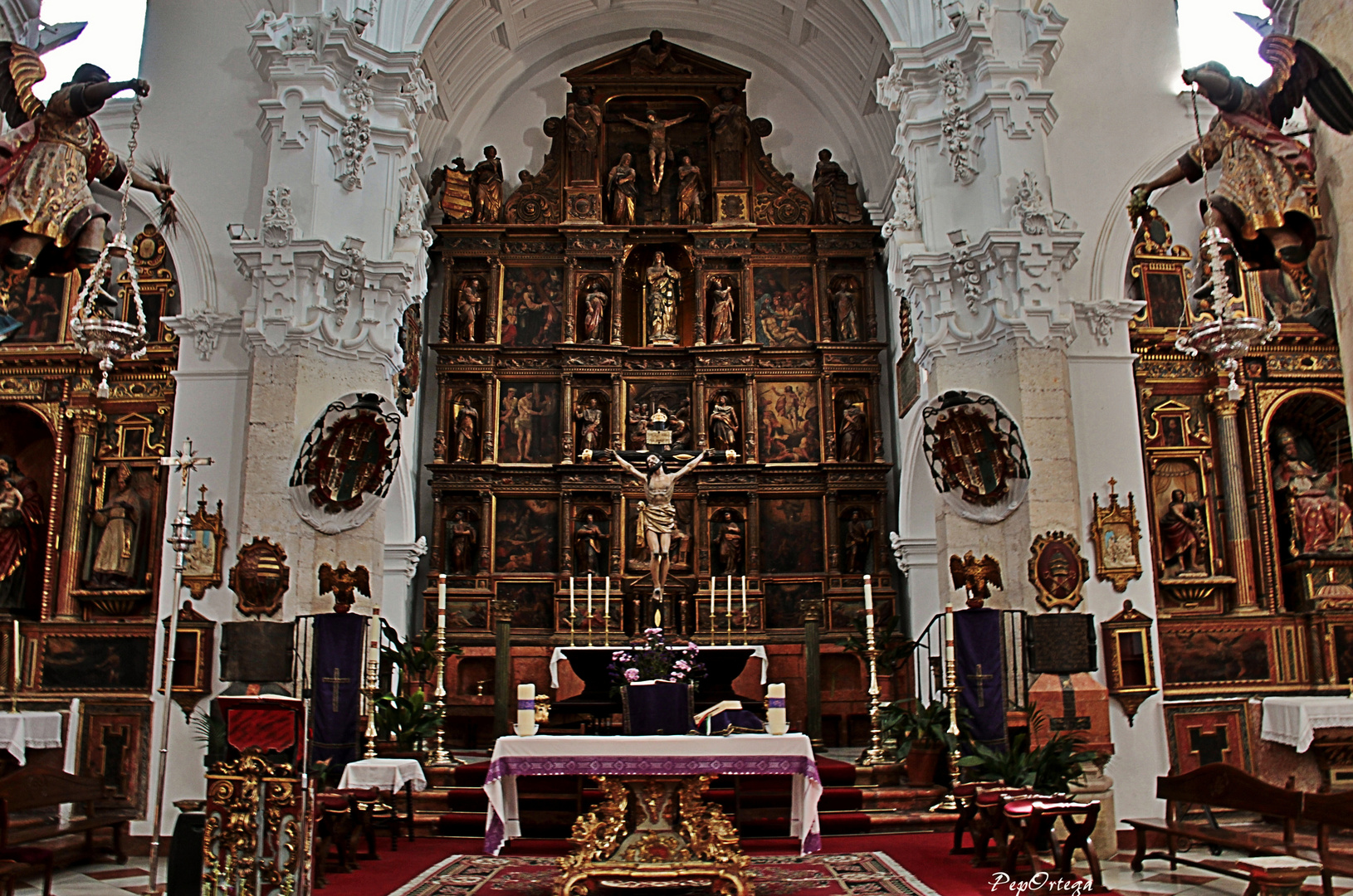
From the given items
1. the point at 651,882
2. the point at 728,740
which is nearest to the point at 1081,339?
the point at 728,740

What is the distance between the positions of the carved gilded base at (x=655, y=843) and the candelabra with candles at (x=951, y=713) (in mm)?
3492

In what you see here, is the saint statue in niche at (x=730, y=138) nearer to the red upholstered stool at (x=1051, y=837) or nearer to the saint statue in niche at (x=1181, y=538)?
the saint statue in niche at (x=1181, y=538)

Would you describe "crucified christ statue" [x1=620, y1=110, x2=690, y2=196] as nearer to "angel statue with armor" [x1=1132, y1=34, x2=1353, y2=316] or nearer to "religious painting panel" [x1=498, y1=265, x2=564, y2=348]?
"religious painting panel" [x1=498, y1=265, x2=564, y2=348]

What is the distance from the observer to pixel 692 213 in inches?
679

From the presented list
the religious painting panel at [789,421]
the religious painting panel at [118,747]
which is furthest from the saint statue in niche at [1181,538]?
the religious painting panel at [118,747]

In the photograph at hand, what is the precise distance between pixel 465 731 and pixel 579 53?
10.9m

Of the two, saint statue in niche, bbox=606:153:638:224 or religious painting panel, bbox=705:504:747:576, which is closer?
religious painting panel, bbox=705:504:747:576

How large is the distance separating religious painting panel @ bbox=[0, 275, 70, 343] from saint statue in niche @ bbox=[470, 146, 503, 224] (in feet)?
18.8

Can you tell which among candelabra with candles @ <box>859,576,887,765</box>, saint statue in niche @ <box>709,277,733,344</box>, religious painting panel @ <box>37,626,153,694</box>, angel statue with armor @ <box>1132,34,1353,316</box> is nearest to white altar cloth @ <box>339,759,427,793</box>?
candelabra with candles @ <box>859,576,887,765</box>

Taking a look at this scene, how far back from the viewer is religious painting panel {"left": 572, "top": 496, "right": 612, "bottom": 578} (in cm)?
1588

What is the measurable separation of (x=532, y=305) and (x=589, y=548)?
396 centimetres

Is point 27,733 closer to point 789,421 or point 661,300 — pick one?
point 661,300

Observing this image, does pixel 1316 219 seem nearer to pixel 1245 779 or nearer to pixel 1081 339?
pixel 1245 779

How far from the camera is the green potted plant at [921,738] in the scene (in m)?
10.8
